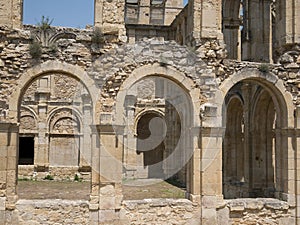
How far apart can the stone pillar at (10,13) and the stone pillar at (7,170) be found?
112 inches

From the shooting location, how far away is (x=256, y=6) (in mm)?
15898

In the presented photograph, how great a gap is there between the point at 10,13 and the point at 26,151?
603 inches

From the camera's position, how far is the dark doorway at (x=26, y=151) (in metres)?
24.6

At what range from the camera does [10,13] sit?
11.3 m

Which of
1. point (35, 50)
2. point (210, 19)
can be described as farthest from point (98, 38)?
point (210, 19)

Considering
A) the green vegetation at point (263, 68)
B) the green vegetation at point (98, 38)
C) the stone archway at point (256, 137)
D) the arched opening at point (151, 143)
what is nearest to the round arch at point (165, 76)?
the stone archway at point (256, 137)

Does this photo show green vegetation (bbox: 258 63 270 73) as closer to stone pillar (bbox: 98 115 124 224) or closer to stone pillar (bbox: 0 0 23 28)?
stone pillar (bbox: 98 115 124 224)

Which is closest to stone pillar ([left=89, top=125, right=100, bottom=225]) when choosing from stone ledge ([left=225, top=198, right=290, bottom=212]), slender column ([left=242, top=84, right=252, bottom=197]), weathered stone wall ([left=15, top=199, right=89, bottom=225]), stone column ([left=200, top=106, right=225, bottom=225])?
weathered stone wall ([left=15, top=199, right=89, bottom=225])

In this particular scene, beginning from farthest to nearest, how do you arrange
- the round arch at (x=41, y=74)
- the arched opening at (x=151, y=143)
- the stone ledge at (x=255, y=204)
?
the arched opening at (x=151, y=143) → the stone ledge at (x=255, y=204) → the round arch at (x=41, y=74)

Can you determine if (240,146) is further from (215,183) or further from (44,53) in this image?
(44,53)

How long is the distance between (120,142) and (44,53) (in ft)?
10.3

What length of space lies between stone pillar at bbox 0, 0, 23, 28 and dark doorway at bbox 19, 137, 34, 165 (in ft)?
46.4

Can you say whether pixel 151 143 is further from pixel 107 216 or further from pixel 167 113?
pixel 107 216

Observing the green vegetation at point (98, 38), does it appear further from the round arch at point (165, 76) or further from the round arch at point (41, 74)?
the round arch at point (165, 76)
